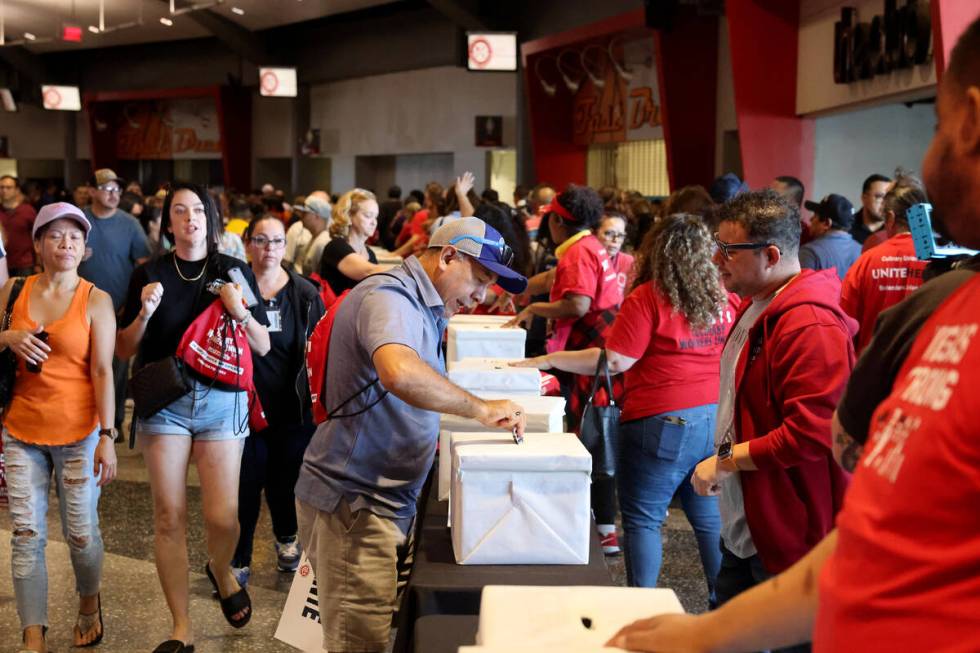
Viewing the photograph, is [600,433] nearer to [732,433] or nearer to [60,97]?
[732,433]

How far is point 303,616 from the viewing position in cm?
289

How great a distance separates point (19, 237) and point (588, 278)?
20.8 feet

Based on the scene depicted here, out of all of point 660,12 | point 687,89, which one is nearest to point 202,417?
point 660,12

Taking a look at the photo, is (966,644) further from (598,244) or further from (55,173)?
(55,173)

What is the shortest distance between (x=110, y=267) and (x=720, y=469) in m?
5.22

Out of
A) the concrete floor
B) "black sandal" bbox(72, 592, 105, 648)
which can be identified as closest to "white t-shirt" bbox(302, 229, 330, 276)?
the concrete floor

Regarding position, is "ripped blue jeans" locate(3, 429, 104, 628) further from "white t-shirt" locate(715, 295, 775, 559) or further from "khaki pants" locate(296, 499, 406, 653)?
"white t-shirt" locate(715, 295, 775, 559)

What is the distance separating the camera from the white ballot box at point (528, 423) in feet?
10.0

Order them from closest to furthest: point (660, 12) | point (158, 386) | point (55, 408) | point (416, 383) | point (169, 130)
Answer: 1. point (416, 383)
2. point (158, 386)
3. point (55, 408)
4. point (660, 12)
5. point (169, 130)

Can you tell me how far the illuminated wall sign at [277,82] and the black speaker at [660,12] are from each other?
11599mm

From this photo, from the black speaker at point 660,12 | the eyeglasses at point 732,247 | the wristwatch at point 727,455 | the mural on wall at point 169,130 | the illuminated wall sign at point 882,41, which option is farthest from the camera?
the mural on wall at point 169,130

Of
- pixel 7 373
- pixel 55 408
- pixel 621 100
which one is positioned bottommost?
pixel 55 408

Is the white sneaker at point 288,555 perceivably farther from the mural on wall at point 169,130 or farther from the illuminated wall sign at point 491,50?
the mural on wall at point 169,130

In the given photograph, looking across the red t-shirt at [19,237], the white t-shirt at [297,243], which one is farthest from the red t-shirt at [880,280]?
the red t-shirt at [19,237]
